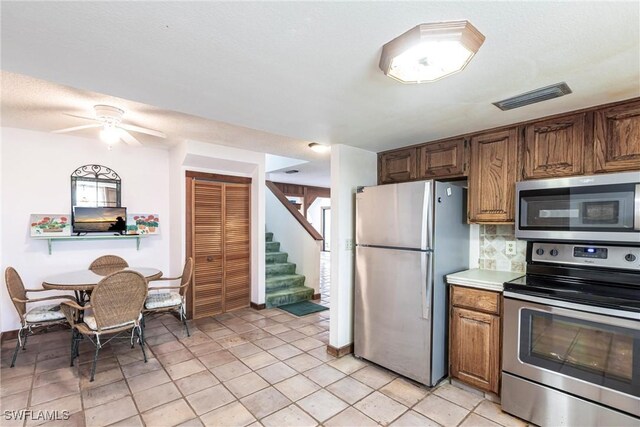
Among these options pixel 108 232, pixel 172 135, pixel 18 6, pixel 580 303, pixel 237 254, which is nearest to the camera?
pixel 18 6

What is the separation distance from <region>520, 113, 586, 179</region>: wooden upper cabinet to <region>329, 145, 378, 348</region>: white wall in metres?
1.49

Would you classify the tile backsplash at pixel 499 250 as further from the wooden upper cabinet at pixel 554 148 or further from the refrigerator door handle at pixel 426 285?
the refrigerator door handle at pixel 426 285

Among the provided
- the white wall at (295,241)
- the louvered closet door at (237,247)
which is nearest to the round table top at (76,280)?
Result: the louvered closet door at (237,247)

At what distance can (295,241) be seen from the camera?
18.1ft

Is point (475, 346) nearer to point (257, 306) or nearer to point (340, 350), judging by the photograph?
point (340, 350)

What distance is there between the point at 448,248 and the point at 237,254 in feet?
10.0

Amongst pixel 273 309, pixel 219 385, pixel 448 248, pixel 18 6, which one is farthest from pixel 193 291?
pixel 18 6

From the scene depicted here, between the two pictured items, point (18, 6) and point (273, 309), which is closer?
point (18, 6)

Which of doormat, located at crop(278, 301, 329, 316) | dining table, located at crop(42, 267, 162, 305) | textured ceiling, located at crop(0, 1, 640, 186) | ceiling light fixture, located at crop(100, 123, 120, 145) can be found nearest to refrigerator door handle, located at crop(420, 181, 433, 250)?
textured ceiling, located at crop(0, 1, 640, 186)

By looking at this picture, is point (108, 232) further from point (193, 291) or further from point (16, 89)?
point (16, 89)

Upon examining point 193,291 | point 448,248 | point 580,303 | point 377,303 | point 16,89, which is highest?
point 16,89

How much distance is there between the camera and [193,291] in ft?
13.4

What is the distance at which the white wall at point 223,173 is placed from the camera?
3873 mm

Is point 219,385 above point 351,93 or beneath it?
beneath
